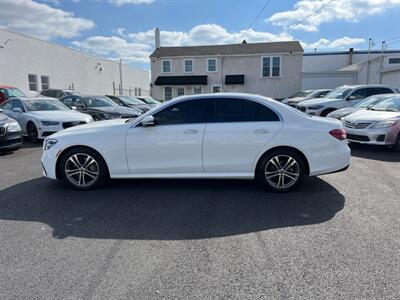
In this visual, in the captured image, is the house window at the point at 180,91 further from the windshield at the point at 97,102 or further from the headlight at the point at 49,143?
the headlight at the point at 49,143

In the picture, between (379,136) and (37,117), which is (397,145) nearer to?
(379,136)

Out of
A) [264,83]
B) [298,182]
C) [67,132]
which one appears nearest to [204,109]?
[298,182]

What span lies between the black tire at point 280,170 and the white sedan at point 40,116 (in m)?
6.91

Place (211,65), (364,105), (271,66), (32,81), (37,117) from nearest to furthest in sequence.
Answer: (37,117), (364,105), (32,81), (271,66), (211,65)

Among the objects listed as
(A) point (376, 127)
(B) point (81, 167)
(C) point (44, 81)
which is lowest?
(B) point (81, 167)

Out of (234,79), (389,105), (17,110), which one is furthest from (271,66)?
(17,110)

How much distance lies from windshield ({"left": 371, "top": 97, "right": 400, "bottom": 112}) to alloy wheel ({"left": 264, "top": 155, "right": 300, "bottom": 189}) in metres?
5.56

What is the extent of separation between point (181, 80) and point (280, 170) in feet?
85.2

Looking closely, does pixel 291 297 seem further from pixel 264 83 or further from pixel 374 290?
pixel 264 83

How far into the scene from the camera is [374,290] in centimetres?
261

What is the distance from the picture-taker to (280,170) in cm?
503

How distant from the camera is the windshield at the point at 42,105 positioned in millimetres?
10612

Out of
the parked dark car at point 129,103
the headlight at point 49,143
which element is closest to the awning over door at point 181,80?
the parked dark car at point 129,103

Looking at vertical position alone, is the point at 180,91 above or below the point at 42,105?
above
